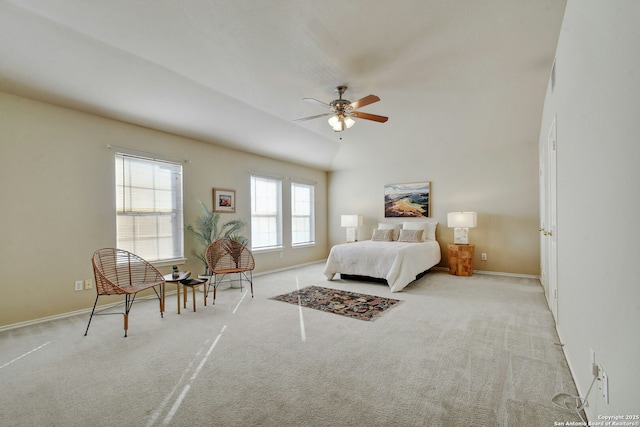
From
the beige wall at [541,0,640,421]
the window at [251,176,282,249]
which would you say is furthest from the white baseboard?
the beige wall at [541,0,640,421]

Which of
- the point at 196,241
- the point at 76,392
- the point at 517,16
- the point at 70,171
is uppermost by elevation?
the point at 517,16

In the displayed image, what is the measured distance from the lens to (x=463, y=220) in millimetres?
5676

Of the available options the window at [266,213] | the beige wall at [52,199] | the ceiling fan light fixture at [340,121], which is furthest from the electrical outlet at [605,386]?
the window at [266,213]

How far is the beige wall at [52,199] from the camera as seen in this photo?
10.6 feet

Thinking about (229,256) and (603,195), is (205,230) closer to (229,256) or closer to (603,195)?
(229,256)

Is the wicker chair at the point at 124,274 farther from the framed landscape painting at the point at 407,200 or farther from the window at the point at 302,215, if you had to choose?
the framed landscape painting at the point at 407,200

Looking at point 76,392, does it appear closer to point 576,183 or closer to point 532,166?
point 576,183

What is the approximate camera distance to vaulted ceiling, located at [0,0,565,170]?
2596mm

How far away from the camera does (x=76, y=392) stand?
1.98 metres

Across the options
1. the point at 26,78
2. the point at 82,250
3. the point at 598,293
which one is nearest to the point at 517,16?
the point at 598,293

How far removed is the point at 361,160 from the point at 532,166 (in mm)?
3437

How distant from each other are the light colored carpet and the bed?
1032mm

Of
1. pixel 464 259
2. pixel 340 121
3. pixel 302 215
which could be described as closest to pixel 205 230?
pixel 340 121

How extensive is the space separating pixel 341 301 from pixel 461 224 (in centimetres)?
308
